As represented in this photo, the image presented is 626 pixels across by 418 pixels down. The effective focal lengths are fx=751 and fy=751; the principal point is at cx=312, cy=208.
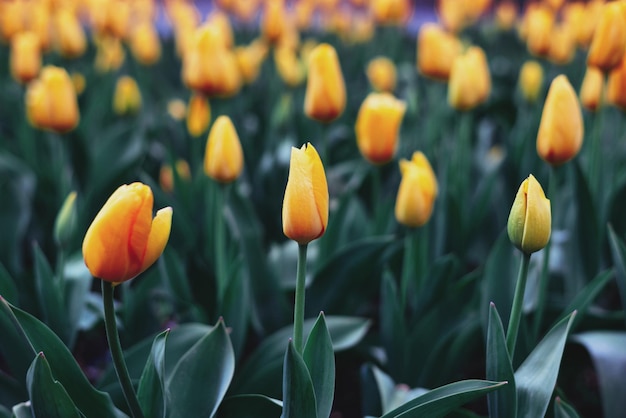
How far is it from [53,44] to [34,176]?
5.34ft

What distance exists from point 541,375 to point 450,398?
7.3 inches

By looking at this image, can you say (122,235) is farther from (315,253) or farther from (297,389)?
(315,253)

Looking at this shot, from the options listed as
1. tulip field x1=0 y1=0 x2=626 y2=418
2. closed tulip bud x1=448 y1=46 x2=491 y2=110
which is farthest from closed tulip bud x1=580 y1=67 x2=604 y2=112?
closed tulip bud x1=448 y1=46 x2=491 y2=110

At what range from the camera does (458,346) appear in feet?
4.23

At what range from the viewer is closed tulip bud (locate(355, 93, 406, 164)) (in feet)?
4.81

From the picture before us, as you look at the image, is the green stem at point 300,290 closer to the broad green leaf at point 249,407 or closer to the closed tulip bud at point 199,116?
the broad green leaf at point 249,407

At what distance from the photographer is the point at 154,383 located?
0.94 m

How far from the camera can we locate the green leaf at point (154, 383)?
0.91m

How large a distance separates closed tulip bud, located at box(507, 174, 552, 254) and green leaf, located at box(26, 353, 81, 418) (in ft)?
1.83

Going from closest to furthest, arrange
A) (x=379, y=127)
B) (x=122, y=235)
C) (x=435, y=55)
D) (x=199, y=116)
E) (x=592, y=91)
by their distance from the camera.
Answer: (x=122, y=235) < (x=379, y=127) < (x=592, y=91) < (x=435, y=55) < (x=199, y=116)

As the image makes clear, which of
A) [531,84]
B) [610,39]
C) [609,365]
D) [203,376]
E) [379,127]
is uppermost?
[610,39]

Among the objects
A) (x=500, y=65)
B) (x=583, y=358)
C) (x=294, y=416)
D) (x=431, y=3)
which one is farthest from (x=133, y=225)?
(x=431, y=3)

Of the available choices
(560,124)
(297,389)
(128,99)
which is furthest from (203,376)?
(128,99)

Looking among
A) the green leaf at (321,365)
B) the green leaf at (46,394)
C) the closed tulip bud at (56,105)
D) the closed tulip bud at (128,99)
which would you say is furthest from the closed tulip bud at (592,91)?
the closed tulip bud at (128,99)
